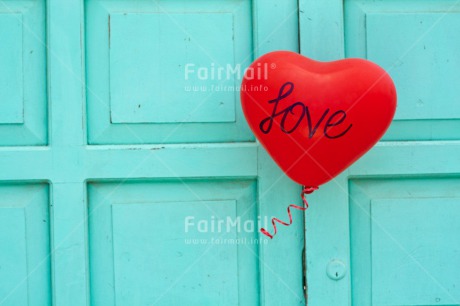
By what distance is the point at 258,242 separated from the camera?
1.17 metres

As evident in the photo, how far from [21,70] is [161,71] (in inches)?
12.7

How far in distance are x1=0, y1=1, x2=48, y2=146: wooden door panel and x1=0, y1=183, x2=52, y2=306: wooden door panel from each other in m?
0.12

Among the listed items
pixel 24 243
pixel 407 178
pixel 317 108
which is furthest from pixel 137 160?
pixel 407 178

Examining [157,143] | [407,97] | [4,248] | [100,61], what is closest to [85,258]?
[4,248]

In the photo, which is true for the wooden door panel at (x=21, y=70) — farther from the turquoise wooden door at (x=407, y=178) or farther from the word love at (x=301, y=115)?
the turquoise wooden door at (x=407, y=178)

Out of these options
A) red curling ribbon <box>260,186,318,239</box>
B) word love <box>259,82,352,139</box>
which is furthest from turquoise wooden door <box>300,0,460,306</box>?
word love <box>259,82,352,139</box>

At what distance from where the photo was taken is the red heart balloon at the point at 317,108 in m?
0.94

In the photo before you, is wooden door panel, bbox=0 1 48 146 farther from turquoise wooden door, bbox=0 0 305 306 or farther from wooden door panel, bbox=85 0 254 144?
wooden door panel, bbox=85 0 254 144

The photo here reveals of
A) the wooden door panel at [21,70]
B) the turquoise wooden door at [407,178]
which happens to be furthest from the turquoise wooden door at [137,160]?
the turquoise wooden door at [407,178]

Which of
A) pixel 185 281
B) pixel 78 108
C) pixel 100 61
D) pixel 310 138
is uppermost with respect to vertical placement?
pixel 100 61

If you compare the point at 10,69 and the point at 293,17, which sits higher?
the point at 293,17

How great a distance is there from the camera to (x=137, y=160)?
114cm

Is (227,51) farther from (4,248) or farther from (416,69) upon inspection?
(4,248)

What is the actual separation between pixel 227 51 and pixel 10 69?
1.66ft
